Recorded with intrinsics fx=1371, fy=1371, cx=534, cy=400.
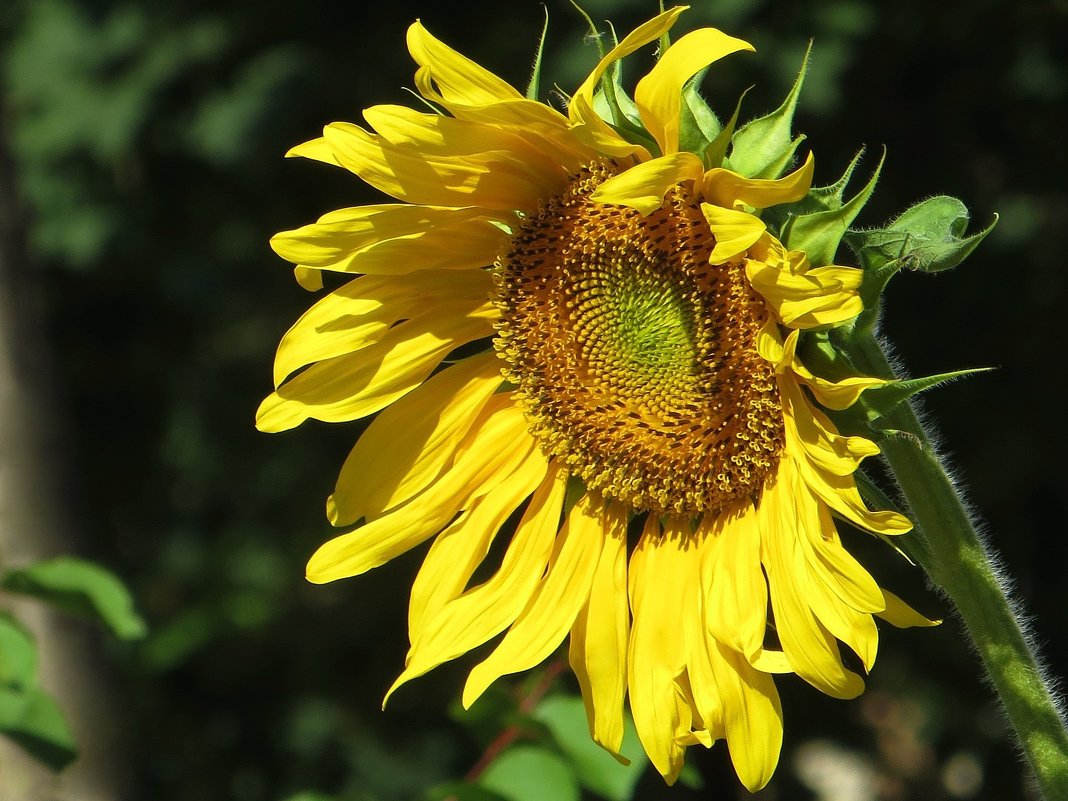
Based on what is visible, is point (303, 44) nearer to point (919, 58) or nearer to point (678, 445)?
point (919, 58)

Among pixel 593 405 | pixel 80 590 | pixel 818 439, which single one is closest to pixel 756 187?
pixel 818 439

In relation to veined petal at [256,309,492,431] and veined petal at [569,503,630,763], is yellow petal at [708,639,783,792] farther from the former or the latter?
→ veined petal at [256,309,492,431]

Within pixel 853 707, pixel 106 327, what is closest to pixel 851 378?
pixel 853 707

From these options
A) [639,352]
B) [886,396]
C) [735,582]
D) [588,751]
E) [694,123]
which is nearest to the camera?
[886,396]

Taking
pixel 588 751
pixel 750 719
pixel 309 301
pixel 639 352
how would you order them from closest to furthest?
pixel 750 719 < pixel 639 352 < pixel 588 751 < pixel 309 301

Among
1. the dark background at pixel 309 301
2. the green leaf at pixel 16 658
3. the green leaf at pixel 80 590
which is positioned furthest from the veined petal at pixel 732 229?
the dark background at pixel 309 301

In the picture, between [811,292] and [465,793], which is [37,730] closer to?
[465,793]

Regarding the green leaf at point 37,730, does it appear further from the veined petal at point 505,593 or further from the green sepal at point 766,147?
the green sepal at point 766,147

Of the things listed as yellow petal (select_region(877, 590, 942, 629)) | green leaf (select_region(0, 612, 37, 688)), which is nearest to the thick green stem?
yellow petal (select_region(877, 590, 942, 629))
